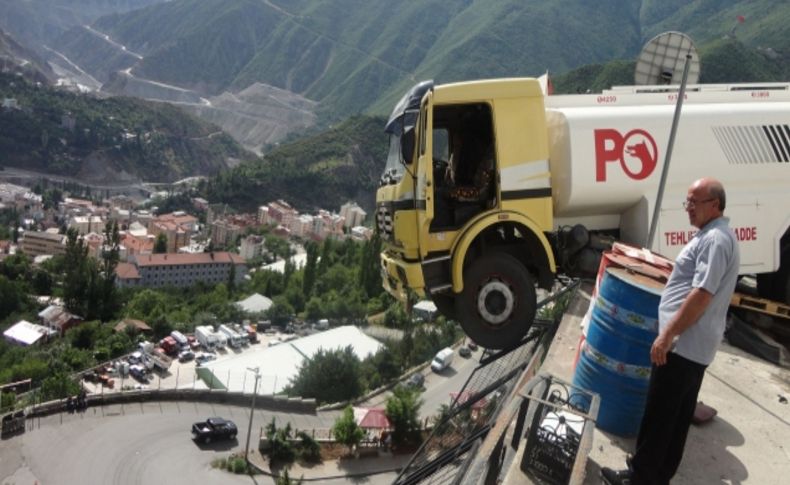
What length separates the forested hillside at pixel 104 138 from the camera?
123312 mm

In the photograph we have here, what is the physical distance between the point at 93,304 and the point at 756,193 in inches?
2232

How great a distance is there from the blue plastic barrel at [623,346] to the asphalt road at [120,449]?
20364mm

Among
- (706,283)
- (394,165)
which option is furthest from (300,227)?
(706,283)

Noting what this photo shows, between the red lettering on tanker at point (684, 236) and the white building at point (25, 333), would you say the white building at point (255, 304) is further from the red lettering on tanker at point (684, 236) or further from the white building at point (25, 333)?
the red lettering on tanker at point (684, 236)

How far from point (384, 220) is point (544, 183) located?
5.92ft

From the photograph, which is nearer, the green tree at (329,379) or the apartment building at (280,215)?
the green tree at (329,379)

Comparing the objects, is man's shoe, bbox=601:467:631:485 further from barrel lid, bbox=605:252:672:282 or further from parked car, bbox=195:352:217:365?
parked car, bbox=195:352:217:365

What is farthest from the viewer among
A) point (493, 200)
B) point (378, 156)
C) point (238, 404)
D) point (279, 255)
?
point (378, 156)

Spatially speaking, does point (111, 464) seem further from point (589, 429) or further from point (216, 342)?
point (589, 429)

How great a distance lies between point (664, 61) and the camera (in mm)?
8203

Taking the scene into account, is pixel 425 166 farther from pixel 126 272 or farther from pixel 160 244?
pixel 160 244

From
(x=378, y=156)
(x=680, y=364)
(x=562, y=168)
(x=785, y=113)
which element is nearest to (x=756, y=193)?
(x=785, y=113)

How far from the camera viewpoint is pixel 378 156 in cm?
12381

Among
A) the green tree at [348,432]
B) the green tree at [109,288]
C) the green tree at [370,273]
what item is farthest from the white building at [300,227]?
the green tree at [348,432]
